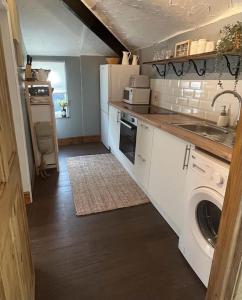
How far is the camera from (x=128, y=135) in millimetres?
2938

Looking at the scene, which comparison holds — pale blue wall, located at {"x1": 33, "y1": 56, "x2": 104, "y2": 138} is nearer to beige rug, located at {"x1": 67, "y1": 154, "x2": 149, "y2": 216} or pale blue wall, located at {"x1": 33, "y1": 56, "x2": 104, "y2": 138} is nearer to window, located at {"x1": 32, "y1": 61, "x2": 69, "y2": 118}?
window, located at {"x1": 32, "y1": 61, "x2": 69, "y2": 118}

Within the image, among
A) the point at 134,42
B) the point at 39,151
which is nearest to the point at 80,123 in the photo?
the point at 39,151

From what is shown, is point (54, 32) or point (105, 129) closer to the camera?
point (54, 32)

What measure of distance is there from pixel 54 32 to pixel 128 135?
216 cm

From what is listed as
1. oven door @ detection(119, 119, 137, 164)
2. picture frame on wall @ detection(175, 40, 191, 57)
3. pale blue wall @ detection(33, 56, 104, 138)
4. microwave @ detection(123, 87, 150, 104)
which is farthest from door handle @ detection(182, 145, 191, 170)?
pale blue wall @ detection(33, 56, 104, 138)

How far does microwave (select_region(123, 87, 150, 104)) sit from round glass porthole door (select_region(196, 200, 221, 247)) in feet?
7.30

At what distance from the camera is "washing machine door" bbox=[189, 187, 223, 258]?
143 cm

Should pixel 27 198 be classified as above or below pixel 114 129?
below

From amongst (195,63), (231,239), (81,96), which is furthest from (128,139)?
(231,239)

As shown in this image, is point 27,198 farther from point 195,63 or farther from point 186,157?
point 195,63

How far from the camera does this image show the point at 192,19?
2.26 metres

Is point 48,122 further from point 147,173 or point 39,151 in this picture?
point 147,173

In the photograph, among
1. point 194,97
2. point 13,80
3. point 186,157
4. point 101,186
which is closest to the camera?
point 186,157

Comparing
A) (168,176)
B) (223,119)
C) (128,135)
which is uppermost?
(223,119)
